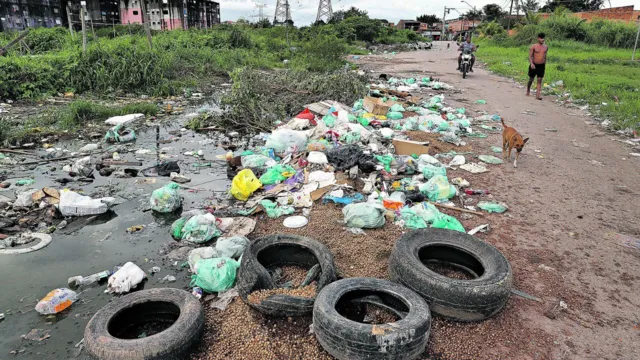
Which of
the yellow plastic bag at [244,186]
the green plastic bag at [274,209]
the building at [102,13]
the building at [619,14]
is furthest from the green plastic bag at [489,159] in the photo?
the building at [619,14]

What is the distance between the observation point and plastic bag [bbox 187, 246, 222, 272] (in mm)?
3180

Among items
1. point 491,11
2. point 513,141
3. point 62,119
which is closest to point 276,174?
point 513,141

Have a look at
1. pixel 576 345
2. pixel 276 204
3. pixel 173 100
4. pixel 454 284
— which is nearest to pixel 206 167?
pixel 276 204

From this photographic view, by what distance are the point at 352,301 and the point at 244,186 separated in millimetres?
2358

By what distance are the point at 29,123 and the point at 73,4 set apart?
3142 centimetres

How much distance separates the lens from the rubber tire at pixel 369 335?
2.11 m

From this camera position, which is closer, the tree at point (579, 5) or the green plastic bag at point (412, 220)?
the green plastic bag at point (412, 220)

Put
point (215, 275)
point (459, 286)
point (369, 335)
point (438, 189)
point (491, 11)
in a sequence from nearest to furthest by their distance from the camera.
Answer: point (369, 335)
point (459, 286)
point (215, 275)
point (438, 189)
point (491, 11)

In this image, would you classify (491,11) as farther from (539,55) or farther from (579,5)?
(539,55)

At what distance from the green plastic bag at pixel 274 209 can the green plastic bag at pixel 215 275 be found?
3.90 ft

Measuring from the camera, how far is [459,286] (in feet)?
8.29

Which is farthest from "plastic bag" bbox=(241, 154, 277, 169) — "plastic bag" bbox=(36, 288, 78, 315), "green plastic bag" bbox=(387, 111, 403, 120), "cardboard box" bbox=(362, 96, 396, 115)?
"green plastic bag" bbox=(387, 111, 403, 120)

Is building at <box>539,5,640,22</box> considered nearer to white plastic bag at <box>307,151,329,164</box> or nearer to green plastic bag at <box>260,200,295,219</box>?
white plastic bag at <box>307,151,329,164</box>

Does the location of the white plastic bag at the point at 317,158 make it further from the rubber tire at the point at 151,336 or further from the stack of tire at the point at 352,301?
the rubber tire at the point at 151,336
